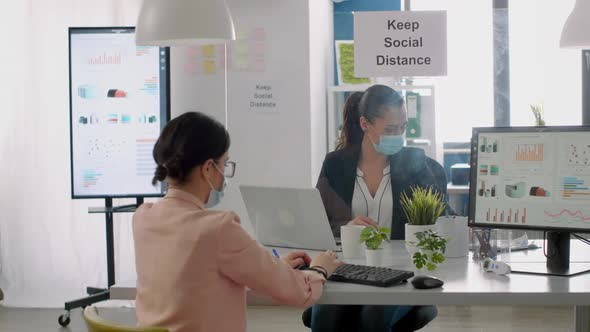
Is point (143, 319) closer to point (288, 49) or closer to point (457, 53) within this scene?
point (288, 49)

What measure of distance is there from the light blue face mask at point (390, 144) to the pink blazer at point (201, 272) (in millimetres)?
1401

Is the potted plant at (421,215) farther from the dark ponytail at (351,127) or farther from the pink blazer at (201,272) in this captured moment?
the dark ponytail at (351,127)

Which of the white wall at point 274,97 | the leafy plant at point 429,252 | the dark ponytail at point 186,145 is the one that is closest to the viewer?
the dark ponytail at point 186,145

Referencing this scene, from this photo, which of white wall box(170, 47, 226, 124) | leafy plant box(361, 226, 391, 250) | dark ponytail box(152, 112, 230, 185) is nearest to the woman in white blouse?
leafy plant box(361, 226, 391, 250)

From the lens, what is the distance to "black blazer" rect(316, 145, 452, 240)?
343 centimetres

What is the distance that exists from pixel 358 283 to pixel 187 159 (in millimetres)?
597

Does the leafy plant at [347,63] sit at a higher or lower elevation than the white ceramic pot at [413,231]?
higher

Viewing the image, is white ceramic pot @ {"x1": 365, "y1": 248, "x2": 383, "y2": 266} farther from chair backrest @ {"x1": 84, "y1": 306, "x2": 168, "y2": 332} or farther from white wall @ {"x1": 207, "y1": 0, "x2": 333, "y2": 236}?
white wall @ {"x1": 207, "y1": 0, "x2": 333, "y2": 236}

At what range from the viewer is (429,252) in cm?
251

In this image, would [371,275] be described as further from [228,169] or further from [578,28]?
[578,28]

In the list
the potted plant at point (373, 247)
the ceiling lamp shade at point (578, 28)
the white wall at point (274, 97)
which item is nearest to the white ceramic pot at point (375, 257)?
the potted plant at point (373, 247)

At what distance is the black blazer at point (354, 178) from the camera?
343 centimetres

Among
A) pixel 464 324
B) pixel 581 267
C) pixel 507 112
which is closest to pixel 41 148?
pixel 464 324

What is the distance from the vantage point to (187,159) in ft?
7.16
